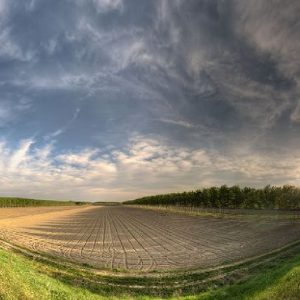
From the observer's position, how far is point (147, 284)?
17.8 meters

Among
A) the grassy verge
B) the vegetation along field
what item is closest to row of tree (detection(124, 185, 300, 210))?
the vegetation along field

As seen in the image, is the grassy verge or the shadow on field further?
the grassy verge

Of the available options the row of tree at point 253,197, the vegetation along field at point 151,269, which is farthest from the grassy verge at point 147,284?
the row of tree at point 253,197

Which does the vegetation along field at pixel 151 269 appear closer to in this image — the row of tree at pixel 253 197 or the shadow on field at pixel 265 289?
the shadow on field at pixel 265 289

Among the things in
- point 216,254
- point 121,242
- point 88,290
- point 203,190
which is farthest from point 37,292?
point 203,190

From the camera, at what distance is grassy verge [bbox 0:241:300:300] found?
1301cm

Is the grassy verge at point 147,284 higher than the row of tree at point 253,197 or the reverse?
the reverse

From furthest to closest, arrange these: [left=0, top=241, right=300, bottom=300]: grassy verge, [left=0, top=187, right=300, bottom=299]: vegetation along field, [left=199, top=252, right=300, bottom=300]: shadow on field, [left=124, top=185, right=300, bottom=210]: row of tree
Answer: [left=124, top=185, right=300, bottom=210]: row of tree
[left=0, top=187, right=300, bottom=299]: vegetation along field
[left=0, top=241, right=300, bottom=300]: grassy verge
[left=199, top=252, right=300, bottom=300]: shadow on field

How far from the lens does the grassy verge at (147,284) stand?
1301 cm

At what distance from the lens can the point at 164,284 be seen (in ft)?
58.6

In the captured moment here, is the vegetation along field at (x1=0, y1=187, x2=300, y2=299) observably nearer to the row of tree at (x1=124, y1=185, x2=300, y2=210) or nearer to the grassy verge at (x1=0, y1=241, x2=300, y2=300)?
the grassy verge at (x1=0, y1=241, x2=300, y2=300)

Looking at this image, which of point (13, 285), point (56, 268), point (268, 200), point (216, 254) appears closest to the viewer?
point (13, 285)

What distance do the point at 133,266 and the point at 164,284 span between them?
4624mm

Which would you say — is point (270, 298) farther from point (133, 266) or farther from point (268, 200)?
point (268, 200)
